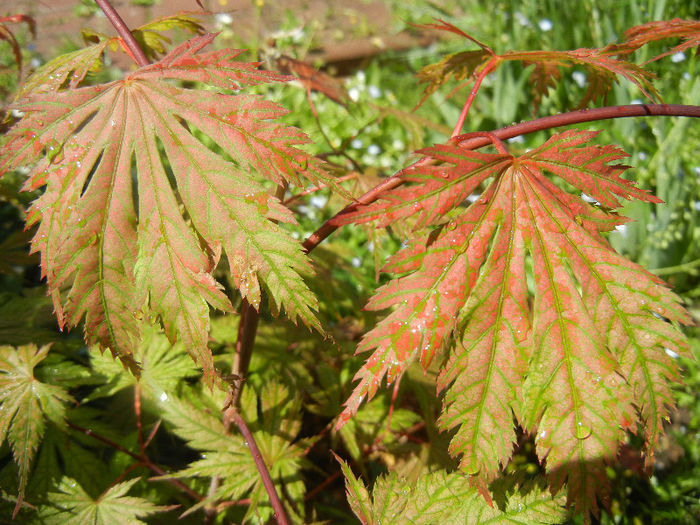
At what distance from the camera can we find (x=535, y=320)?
879 millimetres

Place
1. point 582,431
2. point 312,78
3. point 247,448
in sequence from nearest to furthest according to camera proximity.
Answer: point 582,431, point 247,448, point 312,78

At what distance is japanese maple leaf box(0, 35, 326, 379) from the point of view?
2.74 ft

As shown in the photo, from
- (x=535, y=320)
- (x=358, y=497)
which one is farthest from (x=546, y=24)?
(x=358, y=497)

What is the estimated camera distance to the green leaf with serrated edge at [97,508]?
1141 millimetres

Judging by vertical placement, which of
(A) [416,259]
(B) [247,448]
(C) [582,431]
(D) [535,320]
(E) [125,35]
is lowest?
(B) [247,448]

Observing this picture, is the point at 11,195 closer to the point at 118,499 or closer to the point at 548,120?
the point at 118,499

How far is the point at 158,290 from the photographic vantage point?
0.85 m

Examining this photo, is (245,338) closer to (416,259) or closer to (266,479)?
(266,479)

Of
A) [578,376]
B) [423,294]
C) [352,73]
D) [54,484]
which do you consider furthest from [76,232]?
[352,73]

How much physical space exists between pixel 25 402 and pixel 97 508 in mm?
287

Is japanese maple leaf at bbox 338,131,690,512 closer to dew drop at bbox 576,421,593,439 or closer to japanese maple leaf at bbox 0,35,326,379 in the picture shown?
dew drop at bbox 576,421,593,439

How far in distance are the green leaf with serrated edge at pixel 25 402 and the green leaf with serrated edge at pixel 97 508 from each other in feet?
0.36

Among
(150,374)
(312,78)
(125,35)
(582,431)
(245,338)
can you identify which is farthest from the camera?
(312,78)

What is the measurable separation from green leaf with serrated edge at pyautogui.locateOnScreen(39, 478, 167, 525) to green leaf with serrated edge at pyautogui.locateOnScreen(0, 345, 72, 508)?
4.3 inches
